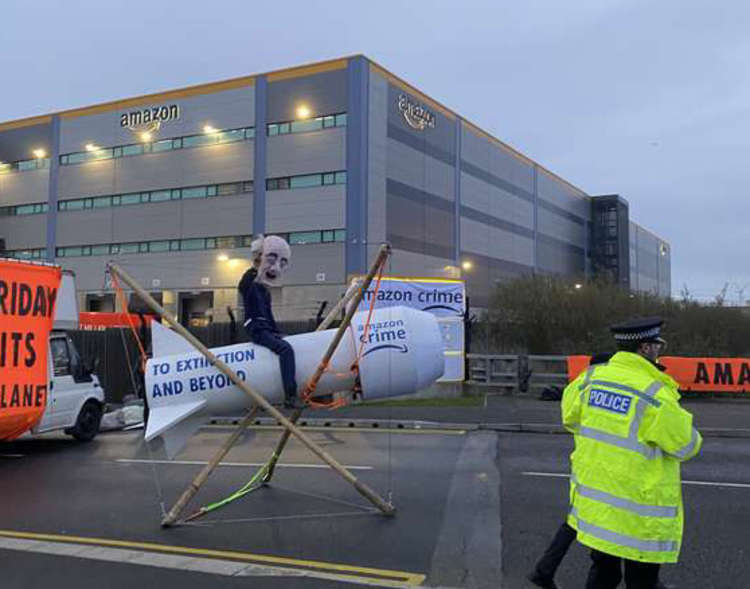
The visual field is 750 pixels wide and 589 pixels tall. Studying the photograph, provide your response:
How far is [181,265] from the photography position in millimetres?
47562

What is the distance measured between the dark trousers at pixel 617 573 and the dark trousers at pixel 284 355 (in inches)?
129

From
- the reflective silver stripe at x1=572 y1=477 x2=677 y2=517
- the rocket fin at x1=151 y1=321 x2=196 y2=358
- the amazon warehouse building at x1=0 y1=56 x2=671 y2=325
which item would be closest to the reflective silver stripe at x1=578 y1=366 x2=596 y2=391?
the reflective silver stripe at x1=572 y1=477 x2=677 y2=517

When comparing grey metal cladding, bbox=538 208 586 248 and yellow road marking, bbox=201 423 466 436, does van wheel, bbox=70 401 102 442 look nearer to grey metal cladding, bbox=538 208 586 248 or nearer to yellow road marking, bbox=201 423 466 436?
yellow road marking, bbox=201 423 466 436

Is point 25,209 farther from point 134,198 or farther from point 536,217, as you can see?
point 536,217

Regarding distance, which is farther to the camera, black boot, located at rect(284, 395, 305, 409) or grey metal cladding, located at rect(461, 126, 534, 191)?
grey metal cladding, located at rect(461, 126, 534, 191)

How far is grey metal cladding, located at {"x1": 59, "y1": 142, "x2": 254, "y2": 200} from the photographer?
151 ft

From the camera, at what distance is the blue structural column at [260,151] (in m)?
45.0

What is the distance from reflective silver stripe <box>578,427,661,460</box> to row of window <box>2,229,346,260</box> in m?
39.4

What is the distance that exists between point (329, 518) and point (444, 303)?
12486 mm

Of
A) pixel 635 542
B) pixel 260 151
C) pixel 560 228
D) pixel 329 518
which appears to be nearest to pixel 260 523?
pixel 329 518

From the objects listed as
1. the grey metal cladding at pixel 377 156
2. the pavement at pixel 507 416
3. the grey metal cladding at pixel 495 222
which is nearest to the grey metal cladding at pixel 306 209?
the grey metal cladding at pixel 377 156

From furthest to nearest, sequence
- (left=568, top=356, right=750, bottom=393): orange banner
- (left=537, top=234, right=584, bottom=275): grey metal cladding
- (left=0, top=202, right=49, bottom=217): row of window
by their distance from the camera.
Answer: (left=537, top=234, right=584, bottom=275): grey metal cladding < (left=0, top=202, right=49, bottom=217): row of window < (left=568, top=356, right=750, bottom=393): orange banner

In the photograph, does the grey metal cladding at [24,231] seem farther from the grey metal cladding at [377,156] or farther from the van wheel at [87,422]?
the van wheel at [87,422]

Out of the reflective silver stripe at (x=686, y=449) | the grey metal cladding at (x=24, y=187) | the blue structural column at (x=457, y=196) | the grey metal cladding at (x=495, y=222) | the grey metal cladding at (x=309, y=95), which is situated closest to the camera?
the reflective silver stripe at (x=686, y=449)
